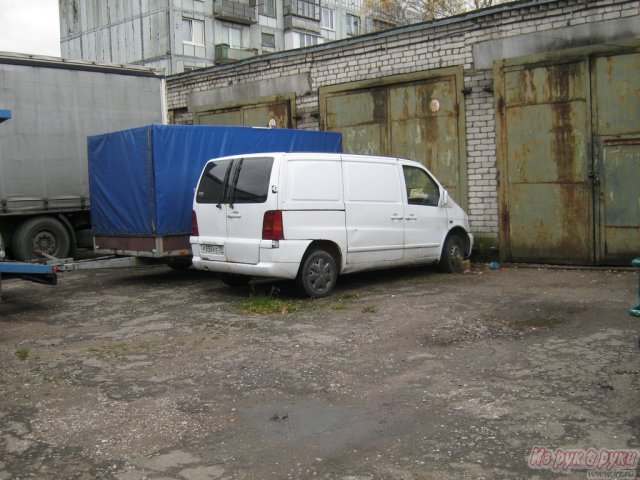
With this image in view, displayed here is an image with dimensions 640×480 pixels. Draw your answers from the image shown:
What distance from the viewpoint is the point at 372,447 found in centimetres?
397

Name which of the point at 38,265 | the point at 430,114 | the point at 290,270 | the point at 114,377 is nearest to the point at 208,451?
the point at 114,377

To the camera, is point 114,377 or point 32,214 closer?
point 114,377

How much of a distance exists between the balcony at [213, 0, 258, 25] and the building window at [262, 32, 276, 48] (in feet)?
5.05

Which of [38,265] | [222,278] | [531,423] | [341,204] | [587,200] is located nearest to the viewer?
[531,423]

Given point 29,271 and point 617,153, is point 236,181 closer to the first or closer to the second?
point 29,271

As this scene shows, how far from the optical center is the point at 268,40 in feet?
154

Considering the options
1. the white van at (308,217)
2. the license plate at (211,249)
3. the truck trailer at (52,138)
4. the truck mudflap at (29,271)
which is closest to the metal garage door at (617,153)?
the white van at (308,217)

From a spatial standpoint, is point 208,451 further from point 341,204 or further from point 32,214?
point 32,214

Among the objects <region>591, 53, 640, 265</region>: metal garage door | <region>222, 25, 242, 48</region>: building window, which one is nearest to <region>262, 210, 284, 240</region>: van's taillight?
<region>591, 53, 640, 265</region>: metal garage door

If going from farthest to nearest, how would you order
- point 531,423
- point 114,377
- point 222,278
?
point 222,278 → point 114,377 → point 531,423

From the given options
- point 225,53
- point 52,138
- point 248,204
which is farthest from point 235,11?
point 248,204

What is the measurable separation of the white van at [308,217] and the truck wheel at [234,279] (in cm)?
1

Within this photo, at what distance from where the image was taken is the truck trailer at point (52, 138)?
465 inches

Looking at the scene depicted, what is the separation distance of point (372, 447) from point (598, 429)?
1.42m
